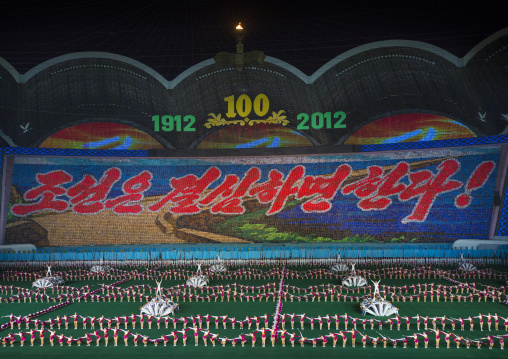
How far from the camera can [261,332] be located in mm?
12250

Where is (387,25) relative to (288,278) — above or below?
above

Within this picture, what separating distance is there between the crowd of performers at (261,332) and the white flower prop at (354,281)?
Result: 4886mm

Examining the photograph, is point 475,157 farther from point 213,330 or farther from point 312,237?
point 213,330

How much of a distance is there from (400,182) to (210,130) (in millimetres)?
14323

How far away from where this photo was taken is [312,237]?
30719mm

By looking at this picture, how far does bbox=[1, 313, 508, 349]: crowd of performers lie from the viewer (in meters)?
11.6

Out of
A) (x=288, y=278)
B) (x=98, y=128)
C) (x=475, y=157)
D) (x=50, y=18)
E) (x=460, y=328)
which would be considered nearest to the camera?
(x=460, y=328)

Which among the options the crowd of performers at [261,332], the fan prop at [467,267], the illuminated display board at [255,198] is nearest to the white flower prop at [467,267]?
the fan prop at [467,267]

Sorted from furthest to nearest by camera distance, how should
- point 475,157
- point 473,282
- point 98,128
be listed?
point 98,128 → point 475,157 → point 473,282

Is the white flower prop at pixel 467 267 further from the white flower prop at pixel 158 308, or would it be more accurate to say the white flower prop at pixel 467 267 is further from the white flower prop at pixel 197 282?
the white flower prop at pixel 158 308

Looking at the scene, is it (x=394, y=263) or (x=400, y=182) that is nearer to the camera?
(x=394, y=263)

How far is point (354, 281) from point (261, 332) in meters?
7.83

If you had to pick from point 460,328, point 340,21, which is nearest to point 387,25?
point 340,21

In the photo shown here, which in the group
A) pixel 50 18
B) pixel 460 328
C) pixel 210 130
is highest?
pixel 50 18
